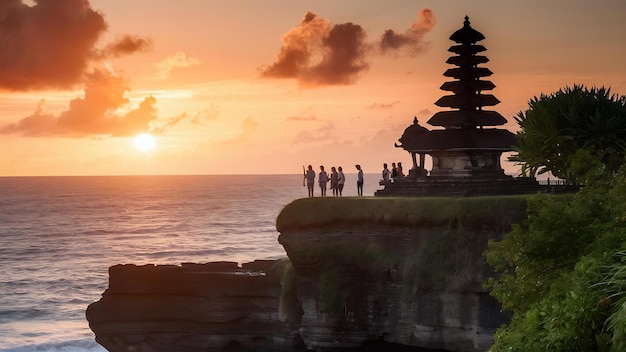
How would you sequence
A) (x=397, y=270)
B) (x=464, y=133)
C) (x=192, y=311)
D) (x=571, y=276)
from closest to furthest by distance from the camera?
1. (x=571, y=276)
2. (x=397, y=270)
3. (x=192, y=311)
4. (x=464, y=133)

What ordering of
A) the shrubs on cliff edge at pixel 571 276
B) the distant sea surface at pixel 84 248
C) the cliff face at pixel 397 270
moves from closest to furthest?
the shrubs on cliff edge at pixel 571 276 → the cliff face at pixel 397 270 → the distant sea surface at pixel 84 248

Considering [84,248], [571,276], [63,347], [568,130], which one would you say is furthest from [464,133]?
[84,248]

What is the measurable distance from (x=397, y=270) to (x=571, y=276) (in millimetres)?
22508

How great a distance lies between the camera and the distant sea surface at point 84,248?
6162 centimetres

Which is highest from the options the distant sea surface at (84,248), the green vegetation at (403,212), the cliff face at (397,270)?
the green vegetation at (403,212)

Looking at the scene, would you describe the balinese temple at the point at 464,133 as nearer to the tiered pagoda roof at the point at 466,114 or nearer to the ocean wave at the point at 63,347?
the tiered pagoda roof at the point at 466,114

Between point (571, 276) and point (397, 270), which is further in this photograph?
point (397, 270)

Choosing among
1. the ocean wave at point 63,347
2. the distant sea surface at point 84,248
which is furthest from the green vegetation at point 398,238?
the distant sea surface at point 84,248

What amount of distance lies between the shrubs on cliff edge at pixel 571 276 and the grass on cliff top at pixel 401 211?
50.3 ft

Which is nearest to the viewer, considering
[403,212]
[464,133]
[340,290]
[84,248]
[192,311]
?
[403,212]

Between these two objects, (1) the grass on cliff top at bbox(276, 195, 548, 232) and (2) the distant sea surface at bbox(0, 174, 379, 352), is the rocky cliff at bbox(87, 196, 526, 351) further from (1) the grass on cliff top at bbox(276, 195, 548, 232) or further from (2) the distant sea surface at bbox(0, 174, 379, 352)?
(2) the distant sea surface at bbox(0, 174, 379, 352)

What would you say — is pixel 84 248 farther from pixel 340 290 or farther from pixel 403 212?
pixel 403 212

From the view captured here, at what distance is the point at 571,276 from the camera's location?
1739 cm

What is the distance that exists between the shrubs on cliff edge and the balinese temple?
2601cm
